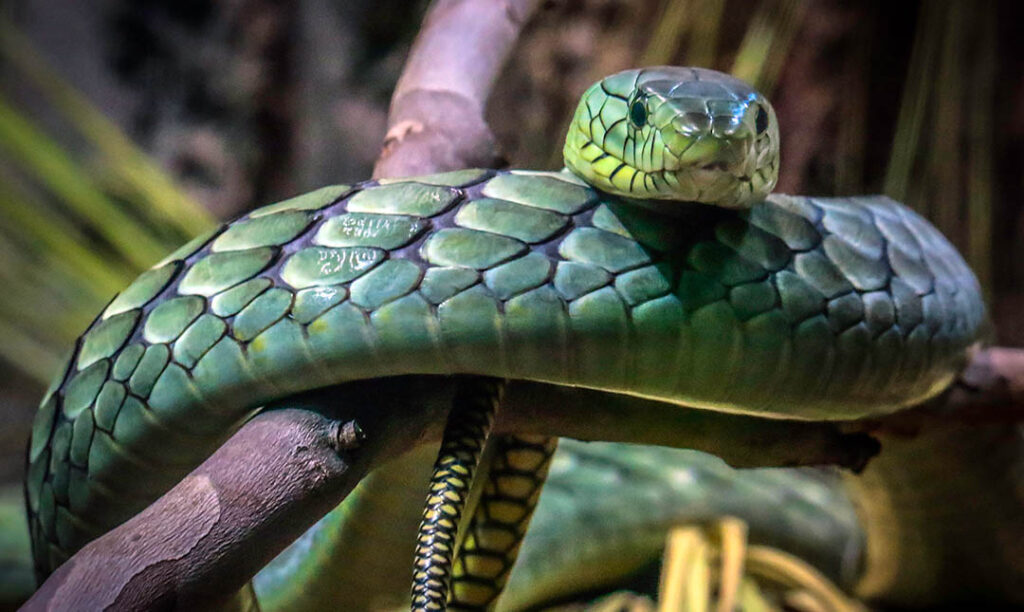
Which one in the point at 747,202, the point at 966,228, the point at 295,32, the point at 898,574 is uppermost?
the point at 747,202

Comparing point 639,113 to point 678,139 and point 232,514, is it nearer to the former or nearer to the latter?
point 678,139

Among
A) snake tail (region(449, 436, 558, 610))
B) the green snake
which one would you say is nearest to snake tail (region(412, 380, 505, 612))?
the green snake

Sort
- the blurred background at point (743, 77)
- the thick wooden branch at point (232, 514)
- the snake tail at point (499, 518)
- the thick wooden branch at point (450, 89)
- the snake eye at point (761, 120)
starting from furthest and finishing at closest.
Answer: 1. the blurred background at point (743, 77)
2. the thick wooden branch at point (450, 89)
3. the snake tail at point (499, 518)
4. the snake eye at point (761, 120)
5. the thick wooden branch at point (232, 514)

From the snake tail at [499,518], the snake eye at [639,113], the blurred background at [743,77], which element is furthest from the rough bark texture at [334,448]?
the blurred background at [743,77]

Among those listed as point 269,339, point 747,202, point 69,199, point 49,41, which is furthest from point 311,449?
point 49,41

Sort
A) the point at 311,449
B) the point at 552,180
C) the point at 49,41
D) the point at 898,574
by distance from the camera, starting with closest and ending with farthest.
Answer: the point at 311,449
the point at 552,180
the point at 898,574
the point at 49,41

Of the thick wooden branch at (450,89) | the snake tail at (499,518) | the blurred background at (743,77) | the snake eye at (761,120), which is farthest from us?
the blurred background at (743,77)

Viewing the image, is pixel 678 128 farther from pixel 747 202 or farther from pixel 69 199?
pixel 69 199

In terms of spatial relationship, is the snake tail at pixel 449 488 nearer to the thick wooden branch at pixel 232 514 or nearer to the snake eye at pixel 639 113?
the thick wooden branch at pixel 232 514
